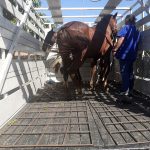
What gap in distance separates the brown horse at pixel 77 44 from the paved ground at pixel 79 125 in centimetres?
80

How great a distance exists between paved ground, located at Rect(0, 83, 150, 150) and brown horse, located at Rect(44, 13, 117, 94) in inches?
31.4

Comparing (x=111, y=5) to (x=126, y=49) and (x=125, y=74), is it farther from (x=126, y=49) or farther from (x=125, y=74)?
(x=125, y=74)

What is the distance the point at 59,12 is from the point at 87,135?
678 cm

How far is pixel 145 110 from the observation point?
228 inches

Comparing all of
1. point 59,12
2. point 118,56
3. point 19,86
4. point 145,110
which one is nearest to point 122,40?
point 118,56

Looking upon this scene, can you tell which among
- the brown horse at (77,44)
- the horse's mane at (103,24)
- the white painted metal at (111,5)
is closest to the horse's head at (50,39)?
the brown horse at (77,44)

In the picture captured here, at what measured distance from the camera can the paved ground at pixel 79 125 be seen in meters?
3.88

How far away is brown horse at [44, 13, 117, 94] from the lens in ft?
23.8

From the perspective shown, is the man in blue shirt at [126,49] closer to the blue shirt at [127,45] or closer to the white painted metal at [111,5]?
the blue shirt at [127,45]

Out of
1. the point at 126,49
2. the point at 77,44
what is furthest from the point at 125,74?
the point at 77,44

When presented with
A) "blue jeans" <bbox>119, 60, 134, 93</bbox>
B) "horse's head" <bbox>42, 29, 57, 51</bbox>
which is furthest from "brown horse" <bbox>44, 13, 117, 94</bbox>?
"blue jeans" <bbox>119, 60, 134, 93</bbox>

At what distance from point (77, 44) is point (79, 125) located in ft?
9.60

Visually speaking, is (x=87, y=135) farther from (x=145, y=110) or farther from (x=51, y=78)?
(x=51, y=78)

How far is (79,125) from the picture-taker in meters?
4.77
